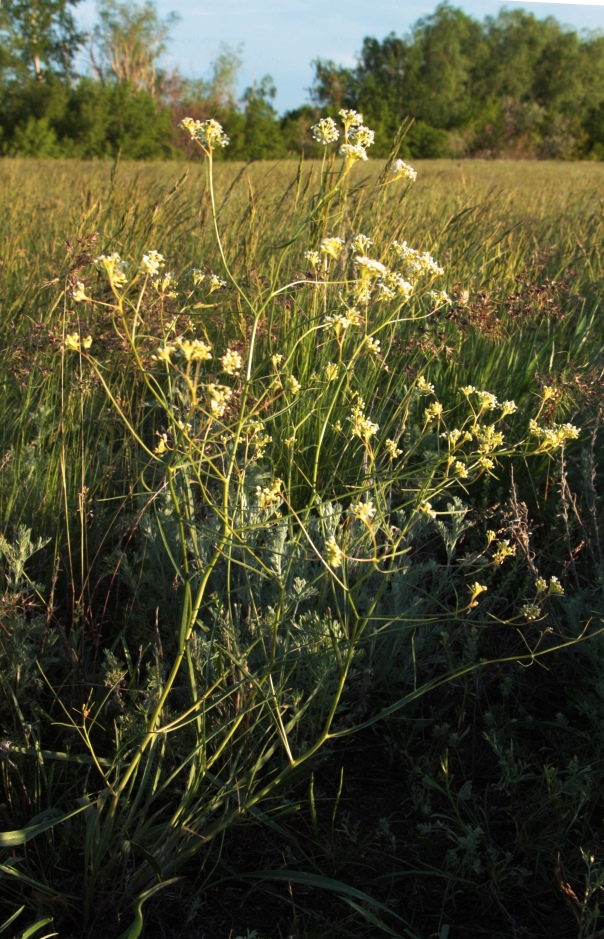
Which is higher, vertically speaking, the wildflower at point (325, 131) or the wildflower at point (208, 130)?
the wildflower at point (325, 131)

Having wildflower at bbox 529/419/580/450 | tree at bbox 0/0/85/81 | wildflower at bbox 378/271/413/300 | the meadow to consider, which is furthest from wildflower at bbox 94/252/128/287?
tree at bbox 0/0/85/81

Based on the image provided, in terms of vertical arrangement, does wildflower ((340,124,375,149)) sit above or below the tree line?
below

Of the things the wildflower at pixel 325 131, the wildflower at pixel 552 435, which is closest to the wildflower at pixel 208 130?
the wildflower at pixel 325 131

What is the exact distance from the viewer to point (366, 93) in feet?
140

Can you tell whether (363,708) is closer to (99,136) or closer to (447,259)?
(447,259)

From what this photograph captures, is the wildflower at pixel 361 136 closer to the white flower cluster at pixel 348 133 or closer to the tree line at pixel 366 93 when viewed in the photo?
the white flower cluster at pixel 348 133

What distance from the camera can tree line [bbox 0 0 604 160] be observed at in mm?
27016

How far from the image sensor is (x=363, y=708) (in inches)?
69.6

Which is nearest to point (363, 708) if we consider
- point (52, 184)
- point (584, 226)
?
point (584, 226)

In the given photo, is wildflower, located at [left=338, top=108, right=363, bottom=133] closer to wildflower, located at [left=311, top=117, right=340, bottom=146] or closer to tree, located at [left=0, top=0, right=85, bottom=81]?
→ wildflower, located at [left=311, top=117, right=340, bottom=146]

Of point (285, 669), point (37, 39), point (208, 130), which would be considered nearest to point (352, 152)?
point (208, 130)

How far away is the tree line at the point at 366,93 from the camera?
2702 centimetres

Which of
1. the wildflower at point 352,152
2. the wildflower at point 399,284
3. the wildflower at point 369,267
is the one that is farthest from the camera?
the wildflower at point 352,152

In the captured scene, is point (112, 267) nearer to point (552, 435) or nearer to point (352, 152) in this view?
point (352, 152)
